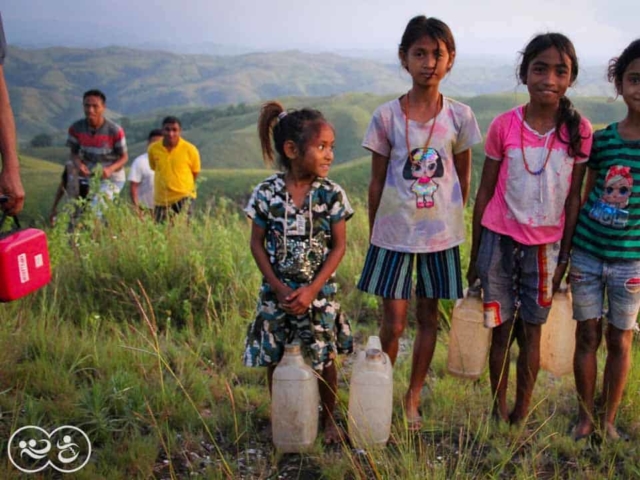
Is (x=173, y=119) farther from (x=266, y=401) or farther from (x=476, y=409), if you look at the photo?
(x=476, y=409)

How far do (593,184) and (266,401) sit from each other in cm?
180

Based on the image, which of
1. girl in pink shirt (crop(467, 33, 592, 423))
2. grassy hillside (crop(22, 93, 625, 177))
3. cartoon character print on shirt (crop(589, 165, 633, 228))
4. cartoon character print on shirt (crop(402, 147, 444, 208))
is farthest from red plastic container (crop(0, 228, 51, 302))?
grassy hillside (crop(22, 93, 625, 177))

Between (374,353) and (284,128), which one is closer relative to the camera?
(374,353)

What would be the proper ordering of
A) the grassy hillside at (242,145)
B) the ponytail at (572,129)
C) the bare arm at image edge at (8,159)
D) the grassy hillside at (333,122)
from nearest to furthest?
1. the bare arm at image edge at (8,159)
2. the ponytail at (572,129)
3. the grassy hillside at (242,145)
4. the grassy hillside at (333,122)

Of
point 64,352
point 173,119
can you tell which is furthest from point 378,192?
point 173,119

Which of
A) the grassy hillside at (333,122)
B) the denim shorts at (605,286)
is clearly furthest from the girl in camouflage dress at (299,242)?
Result: the grassy hillside at (333,122)

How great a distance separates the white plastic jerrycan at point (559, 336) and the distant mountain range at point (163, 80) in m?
72.3

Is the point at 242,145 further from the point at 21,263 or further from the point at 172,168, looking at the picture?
the point at 21,263

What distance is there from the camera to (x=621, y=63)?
261cm

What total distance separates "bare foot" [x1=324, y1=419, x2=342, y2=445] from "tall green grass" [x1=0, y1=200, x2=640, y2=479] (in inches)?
1.8

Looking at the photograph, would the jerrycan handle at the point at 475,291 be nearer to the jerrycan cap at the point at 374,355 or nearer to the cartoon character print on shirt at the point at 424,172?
the cartoon character print on shirt at the point at 424,172

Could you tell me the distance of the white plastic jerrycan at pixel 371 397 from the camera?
2594mm

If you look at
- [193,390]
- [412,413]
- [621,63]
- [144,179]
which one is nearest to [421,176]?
[621,63]

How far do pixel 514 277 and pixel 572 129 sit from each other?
67 centimetres
